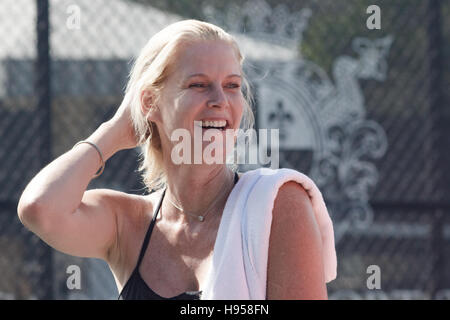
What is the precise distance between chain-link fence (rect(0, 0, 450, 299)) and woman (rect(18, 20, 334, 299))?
47.6 inches

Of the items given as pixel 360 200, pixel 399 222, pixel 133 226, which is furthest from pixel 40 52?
pixel 399 222

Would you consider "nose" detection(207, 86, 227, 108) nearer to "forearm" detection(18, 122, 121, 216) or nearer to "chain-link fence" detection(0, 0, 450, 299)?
"forearm" detection(18, 122, 121, 216)

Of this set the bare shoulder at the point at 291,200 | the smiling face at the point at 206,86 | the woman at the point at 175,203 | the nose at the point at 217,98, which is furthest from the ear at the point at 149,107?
the bare shoulder at the point at 291,200

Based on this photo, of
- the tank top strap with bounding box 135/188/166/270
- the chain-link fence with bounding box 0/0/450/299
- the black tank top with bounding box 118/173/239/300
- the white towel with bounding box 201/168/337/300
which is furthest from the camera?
the chain-link fence with bounding box 0/0/450/299

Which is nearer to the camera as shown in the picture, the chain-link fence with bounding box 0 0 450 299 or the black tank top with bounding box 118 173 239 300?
the black tank top with bounding box 118 173 239 300

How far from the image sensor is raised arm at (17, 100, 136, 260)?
1790 mm

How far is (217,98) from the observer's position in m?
1.79

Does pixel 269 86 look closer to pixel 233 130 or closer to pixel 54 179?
pixel 233 130

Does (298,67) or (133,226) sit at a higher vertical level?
(298,67)

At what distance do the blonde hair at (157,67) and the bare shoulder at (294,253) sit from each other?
0.50 meters

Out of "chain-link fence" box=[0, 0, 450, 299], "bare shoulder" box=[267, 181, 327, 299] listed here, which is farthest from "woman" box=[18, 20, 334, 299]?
"chain-link fence" box=[0, 0, 450, 299]

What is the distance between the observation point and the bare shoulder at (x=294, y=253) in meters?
1.62

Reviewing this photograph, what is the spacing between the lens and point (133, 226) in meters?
2.00

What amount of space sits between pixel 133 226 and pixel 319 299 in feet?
2.18
